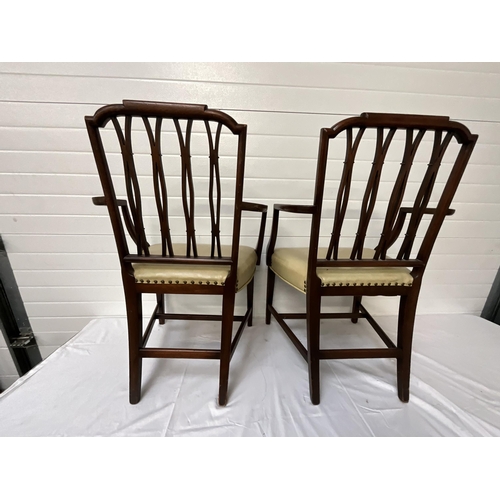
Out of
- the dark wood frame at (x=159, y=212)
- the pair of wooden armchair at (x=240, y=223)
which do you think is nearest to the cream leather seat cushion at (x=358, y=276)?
the pair of wooden armchair at (x=240, y=223)

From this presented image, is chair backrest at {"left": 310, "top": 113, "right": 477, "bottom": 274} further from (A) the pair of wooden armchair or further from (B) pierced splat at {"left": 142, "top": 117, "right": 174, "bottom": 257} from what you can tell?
(B) pierced splat at {"left": 142, "top": 117, "right": 174, "bottom": 257}

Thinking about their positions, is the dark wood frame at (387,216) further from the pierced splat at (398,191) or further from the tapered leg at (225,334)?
the tapered leg at (225,334)

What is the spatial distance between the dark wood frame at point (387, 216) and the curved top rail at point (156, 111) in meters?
0.40

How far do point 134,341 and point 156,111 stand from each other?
3.05ft

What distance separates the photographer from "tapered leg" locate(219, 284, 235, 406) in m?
0.94

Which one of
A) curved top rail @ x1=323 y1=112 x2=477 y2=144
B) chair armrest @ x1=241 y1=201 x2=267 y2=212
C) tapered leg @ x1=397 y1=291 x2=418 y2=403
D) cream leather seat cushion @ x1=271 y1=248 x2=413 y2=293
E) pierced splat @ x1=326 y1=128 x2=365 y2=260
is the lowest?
tapered leg @ x1=397 y1=291 x2=418 y2=403

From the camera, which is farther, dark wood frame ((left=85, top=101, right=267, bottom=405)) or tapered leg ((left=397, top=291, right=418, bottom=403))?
tapered leg ((left=397, top=291, right=418, bottom=403))

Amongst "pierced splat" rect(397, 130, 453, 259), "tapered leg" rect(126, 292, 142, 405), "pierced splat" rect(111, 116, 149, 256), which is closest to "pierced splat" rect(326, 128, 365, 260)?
"pierced splat" rect(397, 130, 453, 259)

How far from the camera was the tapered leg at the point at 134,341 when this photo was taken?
0.95 metres

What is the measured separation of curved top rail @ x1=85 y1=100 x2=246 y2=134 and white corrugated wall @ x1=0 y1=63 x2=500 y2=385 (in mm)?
758

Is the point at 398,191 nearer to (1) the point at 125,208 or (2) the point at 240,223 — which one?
(2) the point at 240,223

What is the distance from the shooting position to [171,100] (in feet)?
4.33
